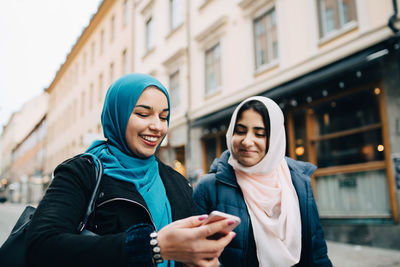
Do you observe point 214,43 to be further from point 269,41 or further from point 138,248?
point 138,248

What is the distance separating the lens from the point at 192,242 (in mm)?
955

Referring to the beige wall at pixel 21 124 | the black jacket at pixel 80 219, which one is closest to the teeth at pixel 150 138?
the black jacket at pixel 80 219

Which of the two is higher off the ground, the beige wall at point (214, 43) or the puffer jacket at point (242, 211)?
the beige wall at point (214, 43)

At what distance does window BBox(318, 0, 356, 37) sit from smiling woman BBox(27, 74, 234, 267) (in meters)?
7.13

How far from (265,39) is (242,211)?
323 inches

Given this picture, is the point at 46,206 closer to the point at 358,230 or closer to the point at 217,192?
the point at 217,192

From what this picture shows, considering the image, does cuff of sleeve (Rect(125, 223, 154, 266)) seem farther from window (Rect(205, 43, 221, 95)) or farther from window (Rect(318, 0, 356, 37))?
window (Rect(205, 43, 221, 95))

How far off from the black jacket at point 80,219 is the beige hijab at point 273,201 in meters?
1.07

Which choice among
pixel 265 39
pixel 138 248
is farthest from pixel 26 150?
pixel 138 248

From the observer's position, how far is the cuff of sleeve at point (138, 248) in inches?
38.8

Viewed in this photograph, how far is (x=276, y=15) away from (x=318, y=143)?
370 centimetres

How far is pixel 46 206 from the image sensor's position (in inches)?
41.6

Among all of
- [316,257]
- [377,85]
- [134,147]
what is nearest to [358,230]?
[377,85]

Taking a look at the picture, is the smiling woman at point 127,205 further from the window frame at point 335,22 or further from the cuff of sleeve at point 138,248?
the window frame at point 335,22
